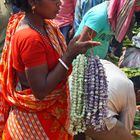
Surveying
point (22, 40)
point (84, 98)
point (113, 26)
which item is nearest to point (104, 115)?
point (84, 98)

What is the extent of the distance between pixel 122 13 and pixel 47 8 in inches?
46.1

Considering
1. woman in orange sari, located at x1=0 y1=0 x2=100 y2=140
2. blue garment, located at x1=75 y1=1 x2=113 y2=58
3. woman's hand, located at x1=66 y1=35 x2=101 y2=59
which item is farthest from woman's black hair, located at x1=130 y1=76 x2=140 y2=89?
woman's hand, located at x1=66 y1=35 x2=101 y2=59

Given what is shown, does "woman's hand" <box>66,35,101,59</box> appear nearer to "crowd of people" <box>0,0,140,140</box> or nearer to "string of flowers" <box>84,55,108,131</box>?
"crowd of people" <box>0,0,140,140</box>

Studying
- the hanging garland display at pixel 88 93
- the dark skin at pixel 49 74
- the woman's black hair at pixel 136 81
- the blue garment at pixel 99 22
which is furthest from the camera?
the woman's black hair at pixel 136 81

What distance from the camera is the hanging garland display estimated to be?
2.50 metres

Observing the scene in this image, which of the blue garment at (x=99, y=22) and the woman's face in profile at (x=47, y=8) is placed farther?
the blue garment at (x=99, y=22)

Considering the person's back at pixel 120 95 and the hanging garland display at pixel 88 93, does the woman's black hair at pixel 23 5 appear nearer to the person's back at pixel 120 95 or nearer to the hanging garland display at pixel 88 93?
the hanging garland display at pixel 88 93

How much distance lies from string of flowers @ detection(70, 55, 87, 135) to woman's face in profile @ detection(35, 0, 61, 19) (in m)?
0.29

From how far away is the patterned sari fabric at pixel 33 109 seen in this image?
101 inches

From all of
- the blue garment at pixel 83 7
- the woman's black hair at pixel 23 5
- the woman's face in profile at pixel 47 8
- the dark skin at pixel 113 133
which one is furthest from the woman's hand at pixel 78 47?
the blue garment at pixel 83 7

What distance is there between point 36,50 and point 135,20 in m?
1.54

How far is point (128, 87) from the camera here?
3246mm

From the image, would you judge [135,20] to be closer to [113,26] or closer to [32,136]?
[113,26]

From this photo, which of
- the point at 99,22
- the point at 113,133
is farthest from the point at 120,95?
the point at 99,22
